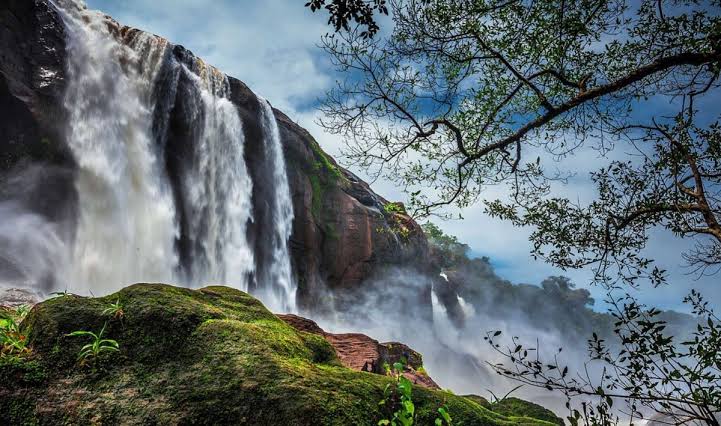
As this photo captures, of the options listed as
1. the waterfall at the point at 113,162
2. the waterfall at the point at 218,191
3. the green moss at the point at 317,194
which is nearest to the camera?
the waterfall at the point at 113,162

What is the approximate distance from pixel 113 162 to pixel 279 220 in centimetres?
1161

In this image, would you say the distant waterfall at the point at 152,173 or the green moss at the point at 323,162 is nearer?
the distant waterfall at the point at 152,173

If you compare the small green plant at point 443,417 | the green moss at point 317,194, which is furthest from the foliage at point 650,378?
the green moss at point 317,194

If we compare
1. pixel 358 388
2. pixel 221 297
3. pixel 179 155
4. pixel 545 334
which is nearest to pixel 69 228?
pixel 179 155

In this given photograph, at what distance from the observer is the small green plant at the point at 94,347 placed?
2.91 metres

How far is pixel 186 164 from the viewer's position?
2462 centimetres

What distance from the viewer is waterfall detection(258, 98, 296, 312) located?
27922 millimetres

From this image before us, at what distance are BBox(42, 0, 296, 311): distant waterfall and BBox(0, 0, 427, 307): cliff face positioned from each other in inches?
9.9

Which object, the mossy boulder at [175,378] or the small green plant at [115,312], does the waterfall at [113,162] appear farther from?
the mossy boulder at [175,378]

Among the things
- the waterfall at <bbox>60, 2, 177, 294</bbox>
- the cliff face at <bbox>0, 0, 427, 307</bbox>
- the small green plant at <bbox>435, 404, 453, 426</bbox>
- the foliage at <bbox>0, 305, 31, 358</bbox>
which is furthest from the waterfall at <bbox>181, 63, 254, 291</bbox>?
the small green plant at <bbox>435, 404, 453, 426</bbox>

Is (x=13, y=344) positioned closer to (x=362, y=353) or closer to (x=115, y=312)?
(x=115, y=312)

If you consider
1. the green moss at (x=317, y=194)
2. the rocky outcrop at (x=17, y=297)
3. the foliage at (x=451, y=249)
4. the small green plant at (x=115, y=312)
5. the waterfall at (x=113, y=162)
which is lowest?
the small green plant at (x=115, y=312)

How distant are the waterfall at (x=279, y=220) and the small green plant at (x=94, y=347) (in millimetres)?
24679

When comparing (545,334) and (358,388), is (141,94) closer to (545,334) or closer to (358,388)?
(358,388)
